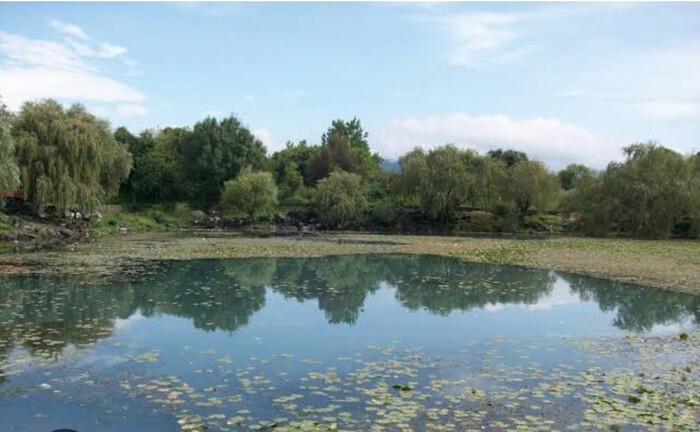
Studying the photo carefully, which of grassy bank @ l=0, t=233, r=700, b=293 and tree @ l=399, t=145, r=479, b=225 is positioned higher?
tree @ l=399, t=145, r=479, b=225

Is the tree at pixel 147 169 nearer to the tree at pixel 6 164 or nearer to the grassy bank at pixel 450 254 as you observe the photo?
the grassy bank at pixel 450 254

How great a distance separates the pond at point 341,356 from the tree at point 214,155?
44.9 meters

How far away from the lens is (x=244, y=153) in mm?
64938

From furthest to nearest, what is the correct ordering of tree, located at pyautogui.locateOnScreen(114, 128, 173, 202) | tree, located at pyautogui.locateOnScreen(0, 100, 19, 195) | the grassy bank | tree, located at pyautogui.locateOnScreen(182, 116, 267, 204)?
tree, located at pyautogui.locateOnScreen(114, 128, 173, 202) < tree, located at pyautogui.locateOnScreen(182, 116, 267, 204) < tree, located at pyautogui.locateOnScreen(0, 100, 19, 195) < the grassy bank

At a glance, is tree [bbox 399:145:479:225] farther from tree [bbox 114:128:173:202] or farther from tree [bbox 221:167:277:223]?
tree [bbox 114:128:173:202]

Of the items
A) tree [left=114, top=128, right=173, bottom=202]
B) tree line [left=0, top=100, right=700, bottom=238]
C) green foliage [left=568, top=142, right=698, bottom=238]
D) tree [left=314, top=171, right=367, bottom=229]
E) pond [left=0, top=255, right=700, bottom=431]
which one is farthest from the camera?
tree [left=114, top=128, right=173, bottom=202]

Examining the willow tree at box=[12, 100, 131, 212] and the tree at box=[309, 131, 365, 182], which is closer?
the willow tree at box=[12, 100, 131, 212]

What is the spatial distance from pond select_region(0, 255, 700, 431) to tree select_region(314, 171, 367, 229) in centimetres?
3588

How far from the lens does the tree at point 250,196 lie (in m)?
54.9

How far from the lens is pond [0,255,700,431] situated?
24.3ft

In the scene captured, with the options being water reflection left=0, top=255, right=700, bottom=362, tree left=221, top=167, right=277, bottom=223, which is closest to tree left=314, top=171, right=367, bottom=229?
tree left=221, top=167, right=277, bottom=223

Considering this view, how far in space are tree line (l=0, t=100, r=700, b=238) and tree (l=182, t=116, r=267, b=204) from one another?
0.39 ft


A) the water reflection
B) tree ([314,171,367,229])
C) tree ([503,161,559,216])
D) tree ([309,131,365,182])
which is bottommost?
the water reflection

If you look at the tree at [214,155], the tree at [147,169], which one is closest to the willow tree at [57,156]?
the tree at [214,155]
